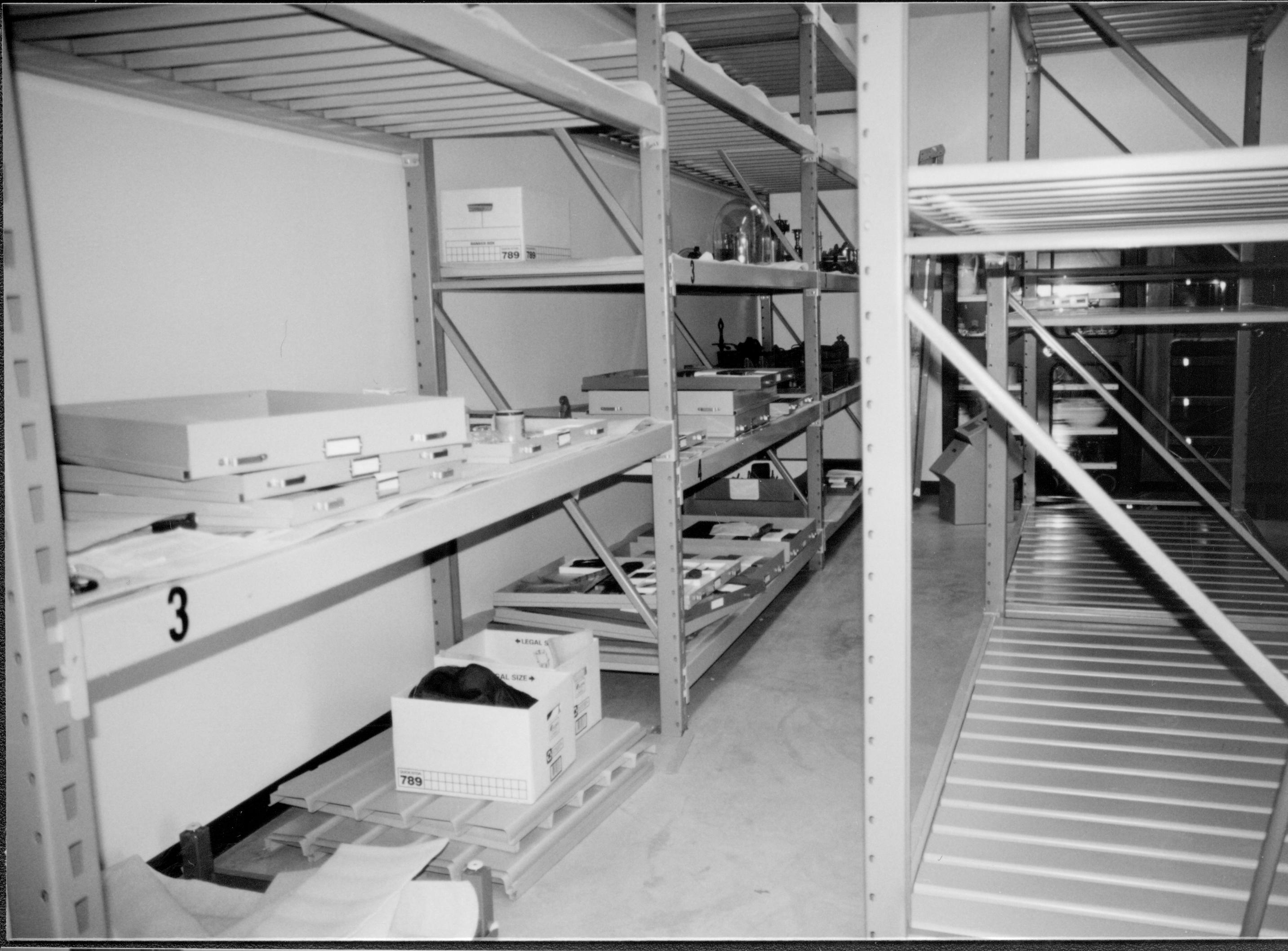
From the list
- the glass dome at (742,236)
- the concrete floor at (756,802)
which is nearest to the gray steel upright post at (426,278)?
the concrete floor at (756,802)

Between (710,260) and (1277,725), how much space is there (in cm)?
191

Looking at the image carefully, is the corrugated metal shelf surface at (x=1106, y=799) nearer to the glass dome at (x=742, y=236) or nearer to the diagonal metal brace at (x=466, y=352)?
the diagonal metal brace at (x=466, y=352)

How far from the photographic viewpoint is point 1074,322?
3.27 metres

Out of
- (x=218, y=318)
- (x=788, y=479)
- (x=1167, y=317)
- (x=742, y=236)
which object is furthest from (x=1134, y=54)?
(x=218, y=318)

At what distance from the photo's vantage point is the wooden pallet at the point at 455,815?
6.75 ft

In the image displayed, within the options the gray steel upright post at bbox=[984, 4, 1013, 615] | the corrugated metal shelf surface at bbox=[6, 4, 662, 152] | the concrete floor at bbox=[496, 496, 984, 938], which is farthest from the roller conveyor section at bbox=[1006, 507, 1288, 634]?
the corrugated metal shelf surface at bbox=[6, 4, 662, 152]

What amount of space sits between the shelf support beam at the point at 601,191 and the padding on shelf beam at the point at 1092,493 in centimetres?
138

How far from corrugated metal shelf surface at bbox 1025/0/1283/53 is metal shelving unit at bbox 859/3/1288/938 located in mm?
1603

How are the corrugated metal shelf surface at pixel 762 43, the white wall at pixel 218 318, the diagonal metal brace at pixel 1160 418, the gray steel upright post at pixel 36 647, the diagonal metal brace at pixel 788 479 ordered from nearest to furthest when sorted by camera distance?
the gray steel upright post at pixel 36 647
the white wall at pixel 218 318
the diagonal metal brace at pixel 1160 418
the corrugated metal shelf surface at pixel 762 43
the diagonal metal brace at pixel 788 479

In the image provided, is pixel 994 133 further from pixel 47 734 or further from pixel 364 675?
pixel 47 734

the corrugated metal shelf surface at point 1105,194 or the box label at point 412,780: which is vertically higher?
the corrugated metal shelf surface at point 1105,194

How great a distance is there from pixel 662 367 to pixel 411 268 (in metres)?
0.79

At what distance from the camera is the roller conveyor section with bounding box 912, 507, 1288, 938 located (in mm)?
1652

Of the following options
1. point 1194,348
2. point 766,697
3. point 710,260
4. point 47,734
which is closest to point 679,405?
A: point 710,260
